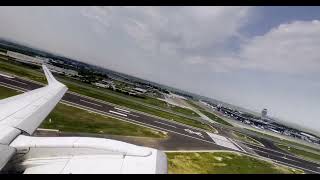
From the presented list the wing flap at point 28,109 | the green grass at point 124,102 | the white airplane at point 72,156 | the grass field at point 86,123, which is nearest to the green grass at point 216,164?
the grass field at point 86,123

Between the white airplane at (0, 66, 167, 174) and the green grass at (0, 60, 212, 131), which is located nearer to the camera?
the white airplane at (0, 66, 167, 174)

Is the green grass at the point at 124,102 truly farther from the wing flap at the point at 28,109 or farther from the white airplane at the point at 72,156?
the white airplane at the point at 72,156

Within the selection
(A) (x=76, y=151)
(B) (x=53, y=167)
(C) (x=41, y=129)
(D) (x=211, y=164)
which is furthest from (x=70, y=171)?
(D) (x=211, y=164)

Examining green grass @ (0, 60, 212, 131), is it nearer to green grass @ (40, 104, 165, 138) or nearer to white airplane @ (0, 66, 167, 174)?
green grass @ (40, 104, 165, 138)

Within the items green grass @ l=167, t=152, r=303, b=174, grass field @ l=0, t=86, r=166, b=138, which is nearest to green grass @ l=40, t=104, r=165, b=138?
grass field @ l=0, t=86, r=166, b=138
